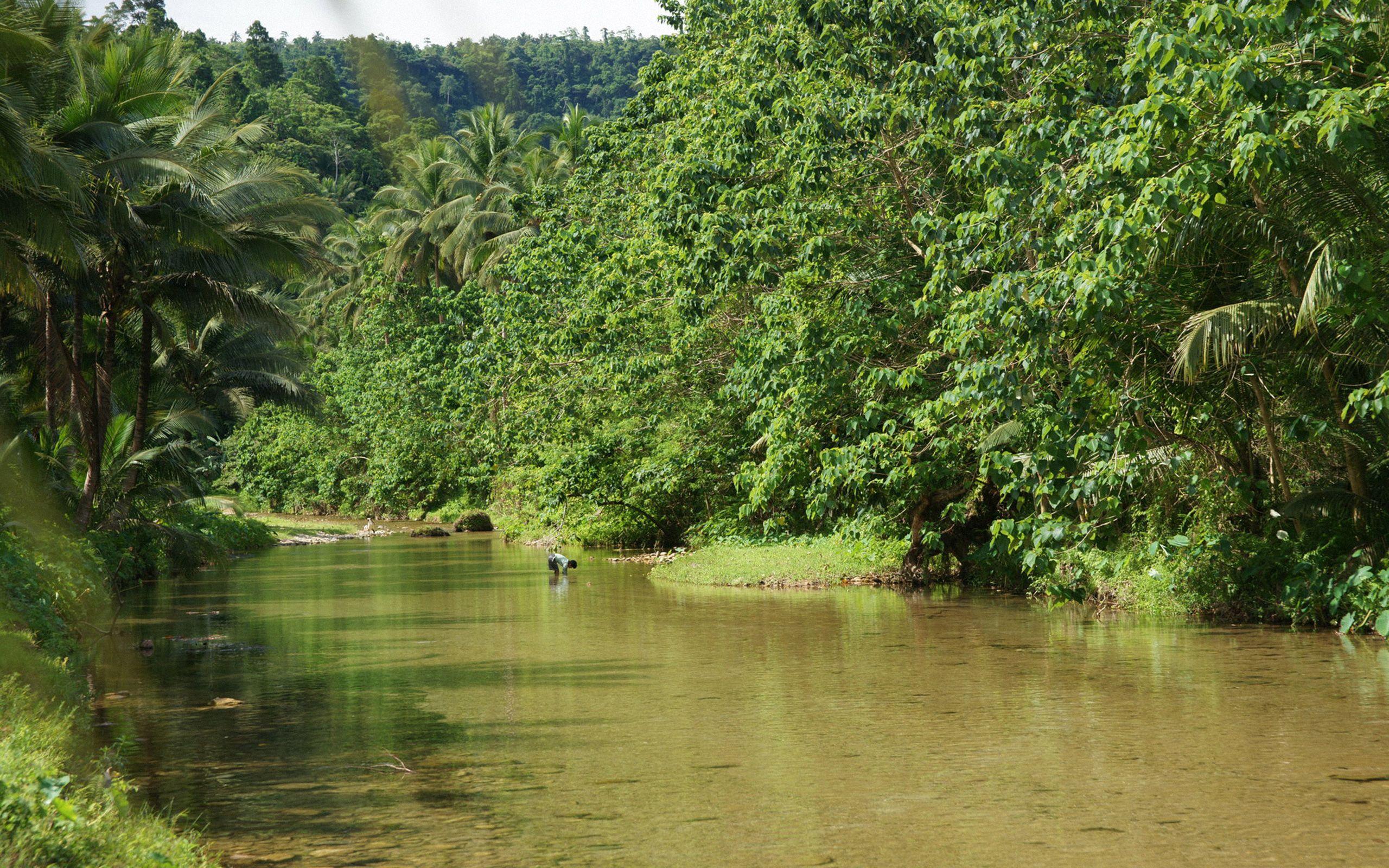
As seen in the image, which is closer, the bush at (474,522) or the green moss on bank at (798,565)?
the green moss on bank at (798,565)

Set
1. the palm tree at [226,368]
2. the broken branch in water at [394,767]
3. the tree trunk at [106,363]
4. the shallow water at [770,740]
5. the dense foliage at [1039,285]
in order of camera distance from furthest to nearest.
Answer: the palm tree at [226,368], the tree trunk at [106,363], the dense foliage at [1039,285], the broken branch in water at [394,767], the shallow water at [770,740]

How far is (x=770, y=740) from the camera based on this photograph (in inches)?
321

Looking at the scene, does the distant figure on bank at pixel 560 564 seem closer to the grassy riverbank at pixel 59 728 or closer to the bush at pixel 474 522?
the grassy riverbank at pixel 59 728

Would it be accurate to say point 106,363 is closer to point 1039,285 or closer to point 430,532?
point 1039,285

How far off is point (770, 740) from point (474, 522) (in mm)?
31415

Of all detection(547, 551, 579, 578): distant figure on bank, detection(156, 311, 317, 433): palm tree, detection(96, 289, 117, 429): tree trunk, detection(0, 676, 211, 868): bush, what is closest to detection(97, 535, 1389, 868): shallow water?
detection(0, 676, 211, 868): bush

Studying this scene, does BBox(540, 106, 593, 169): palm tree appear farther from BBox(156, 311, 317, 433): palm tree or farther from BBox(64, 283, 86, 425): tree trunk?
BBox(64, 283, 86, 425): tree trunk

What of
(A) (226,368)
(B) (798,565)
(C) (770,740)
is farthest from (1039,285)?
(A) (226,368)

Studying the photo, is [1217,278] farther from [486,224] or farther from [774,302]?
[486,224]

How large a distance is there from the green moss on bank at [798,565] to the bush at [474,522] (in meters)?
18.6

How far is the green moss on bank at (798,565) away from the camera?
18344mm

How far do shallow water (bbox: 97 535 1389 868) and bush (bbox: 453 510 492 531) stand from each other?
23.5 metres

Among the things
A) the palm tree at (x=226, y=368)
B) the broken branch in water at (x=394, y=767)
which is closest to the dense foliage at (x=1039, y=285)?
the broken branch in water at (x=394, y=767)

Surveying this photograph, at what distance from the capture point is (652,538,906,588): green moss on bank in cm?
1834
